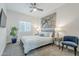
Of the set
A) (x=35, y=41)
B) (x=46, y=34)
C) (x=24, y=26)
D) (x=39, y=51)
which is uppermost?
(x=24, y=26)

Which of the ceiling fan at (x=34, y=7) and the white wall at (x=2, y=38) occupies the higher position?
the ceiling fan at (x=34, y=7)

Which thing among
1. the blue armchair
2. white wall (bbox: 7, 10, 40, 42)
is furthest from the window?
the blue armchair

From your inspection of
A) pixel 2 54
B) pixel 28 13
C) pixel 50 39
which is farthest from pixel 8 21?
pixel 50 39

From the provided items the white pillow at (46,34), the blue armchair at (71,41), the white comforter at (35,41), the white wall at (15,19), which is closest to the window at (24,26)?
the white wall at (15,19)

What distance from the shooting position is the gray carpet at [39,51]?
179cm

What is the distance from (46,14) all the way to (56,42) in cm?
71

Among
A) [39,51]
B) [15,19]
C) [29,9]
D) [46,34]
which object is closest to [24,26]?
[15,19]

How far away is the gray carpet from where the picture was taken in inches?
70.4

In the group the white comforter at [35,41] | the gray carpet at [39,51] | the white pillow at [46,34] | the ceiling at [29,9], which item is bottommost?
the gray carpet at [39,51]

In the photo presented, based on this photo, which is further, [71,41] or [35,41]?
[35,41]

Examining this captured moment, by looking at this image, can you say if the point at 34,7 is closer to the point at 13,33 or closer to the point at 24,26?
the point at 24,26

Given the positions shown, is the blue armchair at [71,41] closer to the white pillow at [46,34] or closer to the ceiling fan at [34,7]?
the white pillow at [46,34]

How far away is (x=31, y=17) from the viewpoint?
1.91 m

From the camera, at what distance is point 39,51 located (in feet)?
6.15
